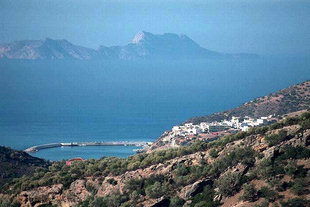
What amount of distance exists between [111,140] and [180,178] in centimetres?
6630

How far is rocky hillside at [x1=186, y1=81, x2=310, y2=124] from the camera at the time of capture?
238ft

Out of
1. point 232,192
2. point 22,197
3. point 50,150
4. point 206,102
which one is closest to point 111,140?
point 50,150

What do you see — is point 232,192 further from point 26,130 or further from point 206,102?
point 206,102

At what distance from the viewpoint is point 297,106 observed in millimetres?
71375

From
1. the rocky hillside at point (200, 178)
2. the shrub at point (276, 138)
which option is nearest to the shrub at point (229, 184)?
the rocky hillside at point (200, 178)

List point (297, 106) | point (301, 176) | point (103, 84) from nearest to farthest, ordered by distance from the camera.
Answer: point (301, 176), point (297, 106), point (103, 84)

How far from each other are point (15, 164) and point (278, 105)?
109 feet

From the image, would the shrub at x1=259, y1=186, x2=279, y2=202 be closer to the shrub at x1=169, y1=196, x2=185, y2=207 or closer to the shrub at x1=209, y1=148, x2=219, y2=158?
the shrub at x1=169, y1=196, x2=185, y2=207

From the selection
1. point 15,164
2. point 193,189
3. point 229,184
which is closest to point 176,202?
point 193,189

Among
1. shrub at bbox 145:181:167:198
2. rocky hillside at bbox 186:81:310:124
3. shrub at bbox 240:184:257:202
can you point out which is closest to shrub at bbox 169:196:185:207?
shrub at bbox 145:181:167:198

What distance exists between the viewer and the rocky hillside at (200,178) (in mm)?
24734

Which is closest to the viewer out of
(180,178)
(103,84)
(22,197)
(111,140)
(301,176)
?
(301,176)

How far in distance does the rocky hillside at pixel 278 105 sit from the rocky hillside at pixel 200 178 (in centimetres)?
4080

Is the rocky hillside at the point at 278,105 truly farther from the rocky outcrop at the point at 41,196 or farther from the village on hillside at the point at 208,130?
the rocky outcrop at the point at 41,196
